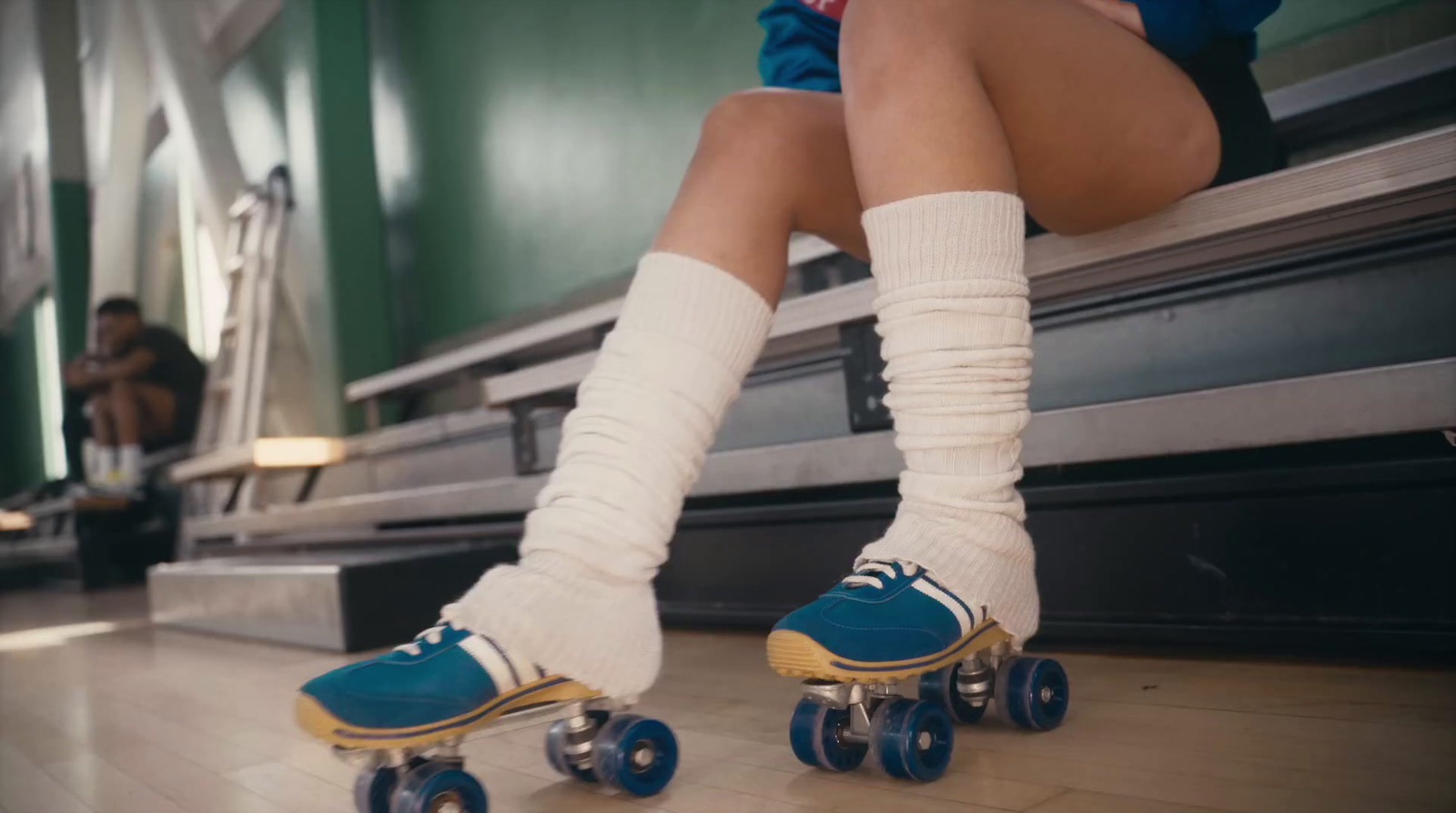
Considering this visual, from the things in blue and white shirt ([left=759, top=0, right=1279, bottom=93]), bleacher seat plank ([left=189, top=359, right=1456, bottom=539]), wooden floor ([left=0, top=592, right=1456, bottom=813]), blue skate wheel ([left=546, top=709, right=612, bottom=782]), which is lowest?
wooden floor ([left=0, top=592, right=1456, bottom=813])

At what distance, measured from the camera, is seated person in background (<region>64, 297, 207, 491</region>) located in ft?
15.5

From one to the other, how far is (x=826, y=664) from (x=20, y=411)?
993 cm

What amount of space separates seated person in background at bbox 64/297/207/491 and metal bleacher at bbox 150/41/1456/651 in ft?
11.2

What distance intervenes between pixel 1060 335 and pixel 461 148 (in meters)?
2.28

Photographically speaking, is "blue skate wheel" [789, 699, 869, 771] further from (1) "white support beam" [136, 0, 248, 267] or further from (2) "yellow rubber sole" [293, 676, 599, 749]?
(1) "white support beam" [136, 0, 248, 267]

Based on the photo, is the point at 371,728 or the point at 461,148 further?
the point at 461,148

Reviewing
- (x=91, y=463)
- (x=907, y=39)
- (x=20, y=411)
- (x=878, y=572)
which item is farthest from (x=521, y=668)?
(x=20, y=411)

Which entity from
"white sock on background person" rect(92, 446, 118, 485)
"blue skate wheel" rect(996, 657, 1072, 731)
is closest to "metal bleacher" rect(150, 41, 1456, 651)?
"blue skate wheel" rect(996, 657, 1072, 731)

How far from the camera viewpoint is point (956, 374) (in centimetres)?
69

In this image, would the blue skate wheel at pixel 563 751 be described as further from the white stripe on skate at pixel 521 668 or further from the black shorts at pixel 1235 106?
the black shorts at pixel 1235 106

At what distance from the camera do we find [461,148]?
3.25 m

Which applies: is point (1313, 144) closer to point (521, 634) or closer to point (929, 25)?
point (929, 25)

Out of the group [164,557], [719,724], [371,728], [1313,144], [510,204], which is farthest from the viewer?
[164,557]

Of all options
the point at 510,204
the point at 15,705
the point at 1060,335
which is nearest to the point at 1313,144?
the point at 1060,335
